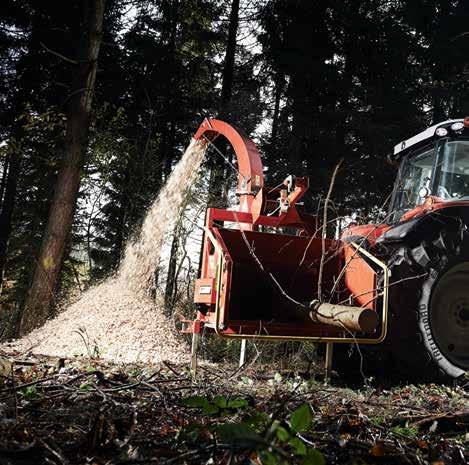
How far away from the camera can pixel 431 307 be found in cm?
512

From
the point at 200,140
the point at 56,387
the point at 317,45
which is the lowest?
the point at 56,387

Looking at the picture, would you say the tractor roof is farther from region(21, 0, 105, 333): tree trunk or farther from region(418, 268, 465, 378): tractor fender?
region(21, 0, 105, 333): tree trunk

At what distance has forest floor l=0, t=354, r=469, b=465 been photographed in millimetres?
1411

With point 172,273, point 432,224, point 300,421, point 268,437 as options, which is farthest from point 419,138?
Answer: point 172,273

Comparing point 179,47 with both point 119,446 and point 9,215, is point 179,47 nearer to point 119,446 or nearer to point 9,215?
point 9,215

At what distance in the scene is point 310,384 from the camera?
4.40 metres

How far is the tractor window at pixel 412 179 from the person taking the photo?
239 inches

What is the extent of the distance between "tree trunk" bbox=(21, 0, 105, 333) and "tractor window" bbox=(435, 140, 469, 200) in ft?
17.9

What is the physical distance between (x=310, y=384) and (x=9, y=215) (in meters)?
11.0

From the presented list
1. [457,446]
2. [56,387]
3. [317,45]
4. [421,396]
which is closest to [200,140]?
[421,396]

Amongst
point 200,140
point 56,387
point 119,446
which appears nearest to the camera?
point 119,446

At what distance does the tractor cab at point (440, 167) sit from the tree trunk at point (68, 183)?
196 inches

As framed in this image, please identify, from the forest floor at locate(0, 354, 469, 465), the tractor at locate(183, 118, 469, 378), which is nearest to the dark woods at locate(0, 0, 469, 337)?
the tractor at locate(183, 118, 469, 378)

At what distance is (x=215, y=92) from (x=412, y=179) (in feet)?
32.2
